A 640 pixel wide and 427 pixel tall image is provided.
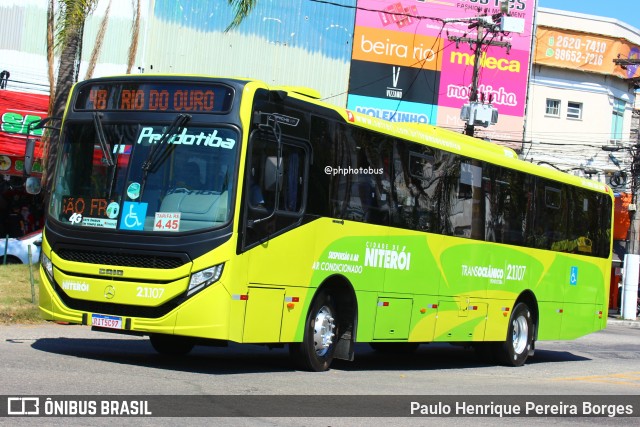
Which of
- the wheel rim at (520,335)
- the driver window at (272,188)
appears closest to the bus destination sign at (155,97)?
the driver window at (272,188)

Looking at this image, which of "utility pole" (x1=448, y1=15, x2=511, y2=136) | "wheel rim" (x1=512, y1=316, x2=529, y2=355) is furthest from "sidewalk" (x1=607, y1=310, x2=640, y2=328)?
"wheel rim" (x1=512, y1=316, x2=529, y2=355)

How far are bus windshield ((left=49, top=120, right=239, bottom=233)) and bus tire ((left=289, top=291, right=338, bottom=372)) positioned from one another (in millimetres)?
2134

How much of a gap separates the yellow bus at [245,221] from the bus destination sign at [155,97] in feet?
0.06

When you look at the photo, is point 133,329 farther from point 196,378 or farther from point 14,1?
point 14,1

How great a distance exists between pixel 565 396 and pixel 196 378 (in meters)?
4.71

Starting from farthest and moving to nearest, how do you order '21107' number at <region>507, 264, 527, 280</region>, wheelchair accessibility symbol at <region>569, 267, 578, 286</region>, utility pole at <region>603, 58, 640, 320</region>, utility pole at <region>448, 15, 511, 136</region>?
utility pole at <region>603, 58, 640, 320</region>, utility pole at <region>448, 15, 511, 136</region>, wheelchair accessibility symbol at <region>569, 267, 578, 286</region>, '21107' number at <region>507, 264, 527, 280</region>

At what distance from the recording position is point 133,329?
36.6ft

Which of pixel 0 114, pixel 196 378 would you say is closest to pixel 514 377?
pixel 196 378

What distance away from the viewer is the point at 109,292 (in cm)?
1129

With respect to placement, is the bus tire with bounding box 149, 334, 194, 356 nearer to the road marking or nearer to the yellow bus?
the yellow bus

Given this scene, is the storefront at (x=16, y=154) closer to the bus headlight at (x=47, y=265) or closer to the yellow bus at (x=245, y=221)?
the yellow bus at (x=245, y=221)

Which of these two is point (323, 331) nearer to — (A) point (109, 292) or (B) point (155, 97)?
(A) point (109, 292)

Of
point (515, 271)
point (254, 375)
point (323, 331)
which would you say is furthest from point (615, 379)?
point (254, 375)

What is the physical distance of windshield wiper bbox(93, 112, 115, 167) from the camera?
38.2 feet
